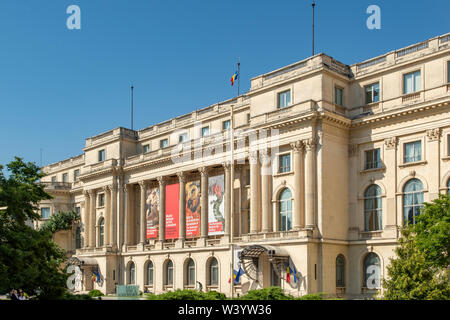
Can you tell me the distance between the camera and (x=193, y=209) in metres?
70.6

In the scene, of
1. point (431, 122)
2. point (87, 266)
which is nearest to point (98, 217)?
point (87, 266)

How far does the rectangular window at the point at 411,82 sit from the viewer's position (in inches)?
2062

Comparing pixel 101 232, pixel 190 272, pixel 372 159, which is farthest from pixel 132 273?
pixel 372 159

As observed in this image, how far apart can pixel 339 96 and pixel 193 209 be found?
23.9 m

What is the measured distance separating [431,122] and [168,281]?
127 feet

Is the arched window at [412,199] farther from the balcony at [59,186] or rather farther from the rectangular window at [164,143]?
the balcony at [59,186]

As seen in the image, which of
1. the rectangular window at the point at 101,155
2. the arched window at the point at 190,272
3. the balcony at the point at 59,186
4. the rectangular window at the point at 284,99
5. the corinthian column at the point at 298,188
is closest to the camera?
the corinthian column at the point at 298,188

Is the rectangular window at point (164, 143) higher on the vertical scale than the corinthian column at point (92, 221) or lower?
higher

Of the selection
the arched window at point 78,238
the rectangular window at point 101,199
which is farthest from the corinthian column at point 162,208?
the arched window at point 78,238

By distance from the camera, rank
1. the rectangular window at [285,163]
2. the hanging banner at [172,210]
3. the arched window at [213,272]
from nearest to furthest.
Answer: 1. the rectangular window at [285,163]
2. the arched window at [213,272]
3. the hanging banner at [172,210]

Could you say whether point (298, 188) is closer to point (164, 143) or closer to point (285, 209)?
point (285, 209)

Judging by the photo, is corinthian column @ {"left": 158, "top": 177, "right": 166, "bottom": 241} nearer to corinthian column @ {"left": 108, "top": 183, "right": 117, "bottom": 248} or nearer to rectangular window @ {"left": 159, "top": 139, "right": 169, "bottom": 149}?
rectangular window @ {"left": 159, "top": 139, "right": 169, "bottom": 149}

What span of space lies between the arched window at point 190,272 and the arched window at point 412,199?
28.0 metres

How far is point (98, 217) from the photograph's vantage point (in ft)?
282
